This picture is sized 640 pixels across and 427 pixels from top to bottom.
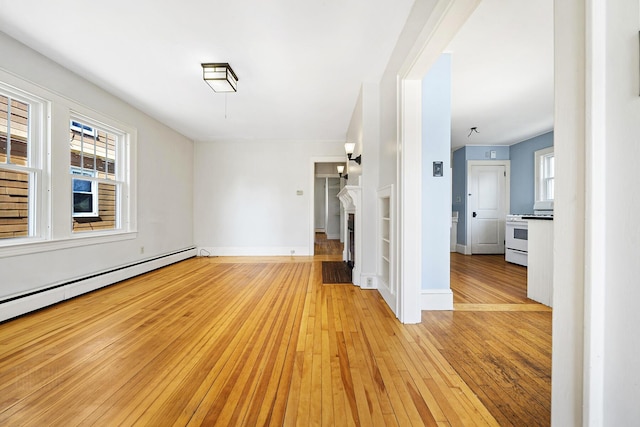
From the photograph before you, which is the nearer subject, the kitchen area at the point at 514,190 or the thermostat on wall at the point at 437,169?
the thermostat on wall at the point at 437,169

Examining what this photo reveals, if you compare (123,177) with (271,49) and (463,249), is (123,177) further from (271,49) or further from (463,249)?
(463,249)

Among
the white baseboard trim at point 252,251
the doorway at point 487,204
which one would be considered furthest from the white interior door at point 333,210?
the doorway at point 487,204

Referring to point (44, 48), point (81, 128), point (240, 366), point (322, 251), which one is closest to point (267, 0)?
point (44, 48)

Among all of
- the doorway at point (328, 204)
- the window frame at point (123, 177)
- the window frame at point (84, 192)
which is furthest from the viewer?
the doorway at point (328, 204)

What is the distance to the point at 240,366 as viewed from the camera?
5.44 feet

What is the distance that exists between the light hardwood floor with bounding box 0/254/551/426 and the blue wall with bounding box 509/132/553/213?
3.88 m

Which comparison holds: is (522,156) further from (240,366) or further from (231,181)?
(240,366)

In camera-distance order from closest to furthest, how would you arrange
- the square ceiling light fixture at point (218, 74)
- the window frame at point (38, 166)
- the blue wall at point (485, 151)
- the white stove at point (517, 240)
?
the window frame at point (38, 166), the square ceiling light fixture at point (218, 74), the white stove at point (517, 240), the blue wall at point (485, 151)

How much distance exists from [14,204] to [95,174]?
1.07 metres

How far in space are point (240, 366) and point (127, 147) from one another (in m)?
3.93

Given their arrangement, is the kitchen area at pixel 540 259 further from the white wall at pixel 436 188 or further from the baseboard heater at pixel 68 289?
the baseboard heater at pixel 68 289

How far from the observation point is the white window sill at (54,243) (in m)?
2.46

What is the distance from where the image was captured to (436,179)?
8.64 ft

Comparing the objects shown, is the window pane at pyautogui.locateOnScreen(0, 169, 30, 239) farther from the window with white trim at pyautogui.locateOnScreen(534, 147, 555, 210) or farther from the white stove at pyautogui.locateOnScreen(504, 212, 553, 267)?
the window with white trim at pyautogui.locateOnScreen(534, 147, 555, 210)
